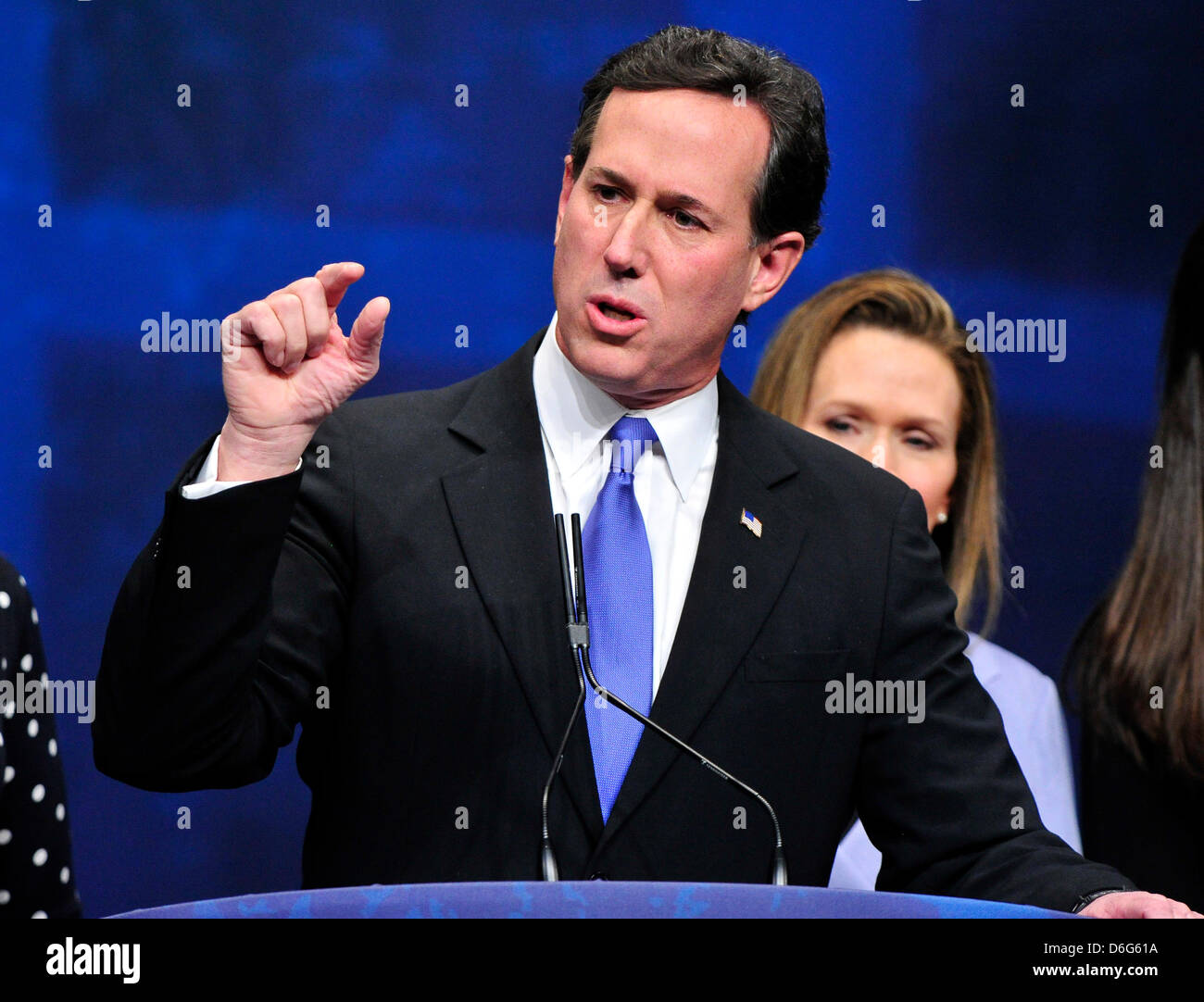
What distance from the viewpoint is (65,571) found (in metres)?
2.61

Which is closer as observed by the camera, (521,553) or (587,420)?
(521,553)

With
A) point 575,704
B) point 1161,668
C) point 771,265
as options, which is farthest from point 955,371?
point 575,704

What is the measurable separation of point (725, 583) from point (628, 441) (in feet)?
0.70

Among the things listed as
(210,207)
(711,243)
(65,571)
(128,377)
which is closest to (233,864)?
(65,571)

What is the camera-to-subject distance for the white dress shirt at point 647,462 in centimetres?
178

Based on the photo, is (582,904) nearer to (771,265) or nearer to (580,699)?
(580,699)

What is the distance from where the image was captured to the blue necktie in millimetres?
1655

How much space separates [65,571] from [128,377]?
0.36m

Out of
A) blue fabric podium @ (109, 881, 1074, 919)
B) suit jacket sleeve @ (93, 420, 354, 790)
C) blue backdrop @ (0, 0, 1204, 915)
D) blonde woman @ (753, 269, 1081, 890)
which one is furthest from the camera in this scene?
blonde woman @ (753, 269, 1081, 890)

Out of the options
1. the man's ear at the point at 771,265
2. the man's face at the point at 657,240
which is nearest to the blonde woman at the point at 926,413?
the man's ear at the point at 771,265

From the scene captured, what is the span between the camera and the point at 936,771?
175 cm

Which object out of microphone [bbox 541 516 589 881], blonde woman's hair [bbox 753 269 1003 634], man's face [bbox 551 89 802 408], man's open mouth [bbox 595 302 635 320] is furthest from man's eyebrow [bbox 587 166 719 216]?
blonde woman's hair [bbox 753 269 1003 634]

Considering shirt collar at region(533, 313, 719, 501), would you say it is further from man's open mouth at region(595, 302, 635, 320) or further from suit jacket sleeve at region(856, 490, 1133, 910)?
suit jacket sleeve at region(856, 490, 1133, 910)
